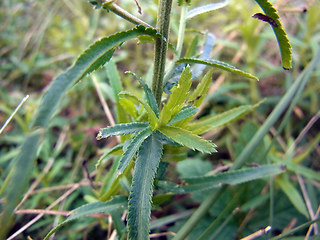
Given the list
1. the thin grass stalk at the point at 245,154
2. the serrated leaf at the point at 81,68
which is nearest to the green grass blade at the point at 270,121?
the thin grass stalk at the point at 245,154

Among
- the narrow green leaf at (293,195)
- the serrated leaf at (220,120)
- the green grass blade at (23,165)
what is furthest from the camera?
the narrow green leaf at (293,195)

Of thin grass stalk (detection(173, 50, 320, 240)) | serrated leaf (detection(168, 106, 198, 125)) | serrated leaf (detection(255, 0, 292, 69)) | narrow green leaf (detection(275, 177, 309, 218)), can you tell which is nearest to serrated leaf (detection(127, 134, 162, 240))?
serrated leaf (detection(168, 106, 198, 125))

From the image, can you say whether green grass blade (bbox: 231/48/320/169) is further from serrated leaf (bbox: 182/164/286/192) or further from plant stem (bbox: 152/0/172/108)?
plant stem (bbox: 152/0/172/108)

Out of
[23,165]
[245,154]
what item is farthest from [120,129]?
[245,154]

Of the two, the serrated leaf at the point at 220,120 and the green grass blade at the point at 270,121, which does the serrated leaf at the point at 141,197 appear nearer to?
the serrated leaf at the point at 220,120

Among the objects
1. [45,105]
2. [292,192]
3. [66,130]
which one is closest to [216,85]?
[292,192]

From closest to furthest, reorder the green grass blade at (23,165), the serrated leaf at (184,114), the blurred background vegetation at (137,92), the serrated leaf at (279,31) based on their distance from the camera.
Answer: the green grass blade at (23,165) → the serrated leaf at (279,31) → the serrated leaf at (184,114) → the blurred background vegetation at (137,92)
